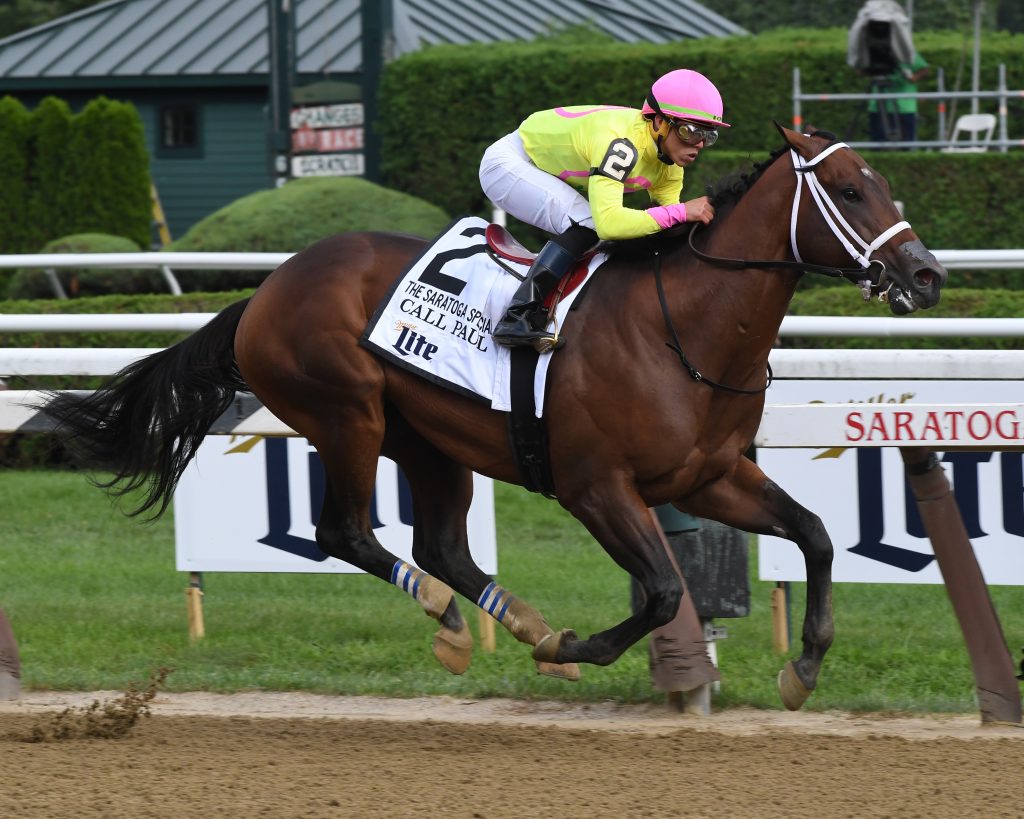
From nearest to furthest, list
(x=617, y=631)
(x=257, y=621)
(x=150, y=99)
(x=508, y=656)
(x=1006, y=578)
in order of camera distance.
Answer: (x=617, y=631), (x=1006, y=578), (x=508, y=656), (x=257, y=621), (x=150, y=99)

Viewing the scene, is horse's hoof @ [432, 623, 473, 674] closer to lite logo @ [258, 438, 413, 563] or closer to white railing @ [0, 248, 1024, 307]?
lite logo @ [258, 438, 413, 563]

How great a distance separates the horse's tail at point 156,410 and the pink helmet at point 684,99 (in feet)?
5.23

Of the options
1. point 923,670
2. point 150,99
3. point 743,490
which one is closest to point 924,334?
point 923,670

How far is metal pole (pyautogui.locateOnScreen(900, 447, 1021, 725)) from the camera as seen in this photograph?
4.68 meters

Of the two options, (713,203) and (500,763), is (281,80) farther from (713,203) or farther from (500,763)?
(500,763)

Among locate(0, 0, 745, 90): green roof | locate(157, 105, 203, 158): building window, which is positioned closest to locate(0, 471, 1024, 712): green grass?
locate(0, 0, 745, 90): green roof

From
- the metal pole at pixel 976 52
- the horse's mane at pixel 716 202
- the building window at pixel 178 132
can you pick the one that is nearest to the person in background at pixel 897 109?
the metal pole at pixel 976 52

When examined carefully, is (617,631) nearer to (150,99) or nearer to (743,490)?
(743,490)

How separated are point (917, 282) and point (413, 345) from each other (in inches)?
59.4

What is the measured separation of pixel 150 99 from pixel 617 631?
17.4 metres

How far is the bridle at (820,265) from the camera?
4152 millimetres

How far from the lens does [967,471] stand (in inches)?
210

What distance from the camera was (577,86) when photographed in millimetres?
15164

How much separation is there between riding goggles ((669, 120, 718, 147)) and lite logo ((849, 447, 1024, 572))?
1478mm
